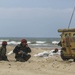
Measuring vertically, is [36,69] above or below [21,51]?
below

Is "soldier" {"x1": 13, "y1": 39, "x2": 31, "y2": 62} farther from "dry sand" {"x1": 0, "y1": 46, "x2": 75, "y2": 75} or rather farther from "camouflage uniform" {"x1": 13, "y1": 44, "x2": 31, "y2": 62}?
"dry sand" {"x1": 0, "y1": 46, "x2": 75, "y2": 75}

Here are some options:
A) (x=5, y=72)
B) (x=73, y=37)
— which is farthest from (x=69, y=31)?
(x=5, y=72)

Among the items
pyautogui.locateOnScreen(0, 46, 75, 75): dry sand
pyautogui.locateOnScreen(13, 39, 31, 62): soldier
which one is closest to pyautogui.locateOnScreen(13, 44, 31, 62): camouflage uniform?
pyautogui.locateOnScreen(13, 39, 31, 62): soldier

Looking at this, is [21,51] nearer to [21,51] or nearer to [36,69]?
[21,51]

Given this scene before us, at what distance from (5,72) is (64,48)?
190 inches

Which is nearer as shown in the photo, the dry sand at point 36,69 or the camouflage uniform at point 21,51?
the dry sand at point 36,69

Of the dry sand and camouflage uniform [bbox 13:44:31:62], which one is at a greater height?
camouflage uniform [bbox 13:44:31:62]

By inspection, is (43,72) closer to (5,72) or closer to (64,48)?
(5,72)

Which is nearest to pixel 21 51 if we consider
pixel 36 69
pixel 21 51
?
pixel 21 51

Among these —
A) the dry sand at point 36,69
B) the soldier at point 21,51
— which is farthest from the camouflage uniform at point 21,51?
the dry sand at point 36,69

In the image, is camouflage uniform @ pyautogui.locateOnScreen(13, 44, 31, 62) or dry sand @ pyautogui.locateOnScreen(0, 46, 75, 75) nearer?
dry sand @ pyautogui.locateOnScreen(0, 46, 75, 75)

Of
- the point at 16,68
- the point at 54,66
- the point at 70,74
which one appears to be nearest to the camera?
the point at 70,74

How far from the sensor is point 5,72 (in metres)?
12.6

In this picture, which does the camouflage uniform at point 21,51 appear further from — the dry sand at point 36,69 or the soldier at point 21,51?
the dry sand at point 36,69
